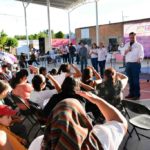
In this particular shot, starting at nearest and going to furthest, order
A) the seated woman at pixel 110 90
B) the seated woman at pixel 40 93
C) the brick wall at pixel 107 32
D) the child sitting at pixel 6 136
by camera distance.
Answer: the child sitting at pixel 6 136, the seated woman at pixel 40 93, the seated woman at pixel 110 90, the brick wall at pixel 107 32

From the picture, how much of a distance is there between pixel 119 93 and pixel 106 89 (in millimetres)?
240

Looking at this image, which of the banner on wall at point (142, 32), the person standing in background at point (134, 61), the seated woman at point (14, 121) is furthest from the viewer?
the banner on wall at point (142, 32)

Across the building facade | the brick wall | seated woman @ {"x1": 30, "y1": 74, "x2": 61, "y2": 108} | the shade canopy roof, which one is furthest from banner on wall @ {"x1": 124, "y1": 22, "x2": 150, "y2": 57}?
seated woman @ {"x1": 30, "y1": 74, "x2": 61, "y2": 108}

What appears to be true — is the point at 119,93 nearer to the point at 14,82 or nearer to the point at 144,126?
the point at 144,126

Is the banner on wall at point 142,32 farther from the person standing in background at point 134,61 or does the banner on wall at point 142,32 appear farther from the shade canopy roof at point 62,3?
the shade canopy roof at point 62,3

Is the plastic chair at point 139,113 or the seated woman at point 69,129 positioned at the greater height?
the seated woman at point 69,129

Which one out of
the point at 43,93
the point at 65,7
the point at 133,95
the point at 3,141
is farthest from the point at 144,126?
the point at 65,7

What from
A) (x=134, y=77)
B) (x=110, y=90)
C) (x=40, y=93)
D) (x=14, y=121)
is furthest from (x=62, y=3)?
(x=14, y=121)

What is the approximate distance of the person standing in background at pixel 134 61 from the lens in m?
7.80

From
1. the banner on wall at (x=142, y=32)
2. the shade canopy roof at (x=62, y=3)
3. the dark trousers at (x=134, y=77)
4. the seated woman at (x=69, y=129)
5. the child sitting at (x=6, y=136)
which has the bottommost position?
the dark trousers at (x=134, y=77)

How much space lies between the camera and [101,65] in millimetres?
13914

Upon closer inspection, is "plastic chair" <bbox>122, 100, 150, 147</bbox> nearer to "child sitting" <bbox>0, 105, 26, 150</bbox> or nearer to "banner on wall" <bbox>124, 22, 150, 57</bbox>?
"child sitting" <bbox>0, 105, 26, 150</bbox>

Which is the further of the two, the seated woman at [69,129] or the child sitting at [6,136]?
the child sitting at [6,136]

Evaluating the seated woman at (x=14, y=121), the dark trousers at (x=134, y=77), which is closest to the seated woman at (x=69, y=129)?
the seated woman at (x=14, y=121)
